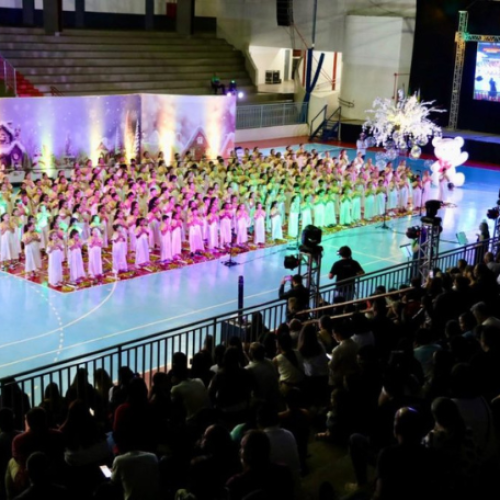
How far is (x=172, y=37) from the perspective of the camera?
3706 centimetres

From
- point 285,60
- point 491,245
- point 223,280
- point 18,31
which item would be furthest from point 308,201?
point 285,60

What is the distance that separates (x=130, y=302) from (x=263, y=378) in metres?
8.19

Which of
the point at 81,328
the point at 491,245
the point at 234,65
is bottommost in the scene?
the point at 81,328

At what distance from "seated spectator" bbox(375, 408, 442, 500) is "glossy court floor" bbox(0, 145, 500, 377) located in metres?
8.21

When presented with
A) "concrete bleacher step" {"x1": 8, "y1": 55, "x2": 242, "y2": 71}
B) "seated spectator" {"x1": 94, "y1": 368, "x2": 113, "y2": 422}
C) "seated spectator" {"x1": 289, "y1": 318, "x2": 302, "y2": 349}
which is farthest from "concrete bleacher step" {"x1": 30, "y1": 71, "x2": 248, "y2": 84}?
"seated spectator" {"x1": 94, "y1": 368, "x2": 113, "y2": 422}

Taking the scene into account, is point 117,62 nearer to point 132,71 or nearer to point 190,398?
point 132,71

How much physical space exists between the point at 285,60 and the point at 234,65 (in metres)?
6.14

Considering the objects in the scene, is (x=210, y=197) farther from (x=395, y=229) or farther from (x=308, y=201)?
(x=395, y=229)

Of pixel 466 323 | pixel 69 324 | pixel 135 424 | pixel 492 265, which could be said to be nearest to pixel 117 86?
pixel 69 324

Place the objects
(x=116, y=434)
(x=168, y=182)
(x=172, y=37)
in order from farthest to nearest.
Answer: (x=172, y=37), (x=168, y=182), (x=116, y=434)

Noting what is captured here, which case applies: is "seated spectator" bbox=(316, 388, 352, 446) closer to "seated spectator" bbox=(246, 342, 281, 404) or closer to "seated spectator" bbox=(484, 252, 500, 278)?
"seated spectator" bbox=(246, 342, 281, 404)

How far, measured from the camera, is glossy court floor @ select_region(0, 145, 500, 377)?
43.9ft

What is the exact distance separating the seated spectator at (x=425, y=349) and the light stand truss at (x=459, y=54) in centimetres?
2579

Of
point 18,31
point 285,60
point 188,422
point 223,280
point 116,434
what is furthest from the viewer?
point 285,60
